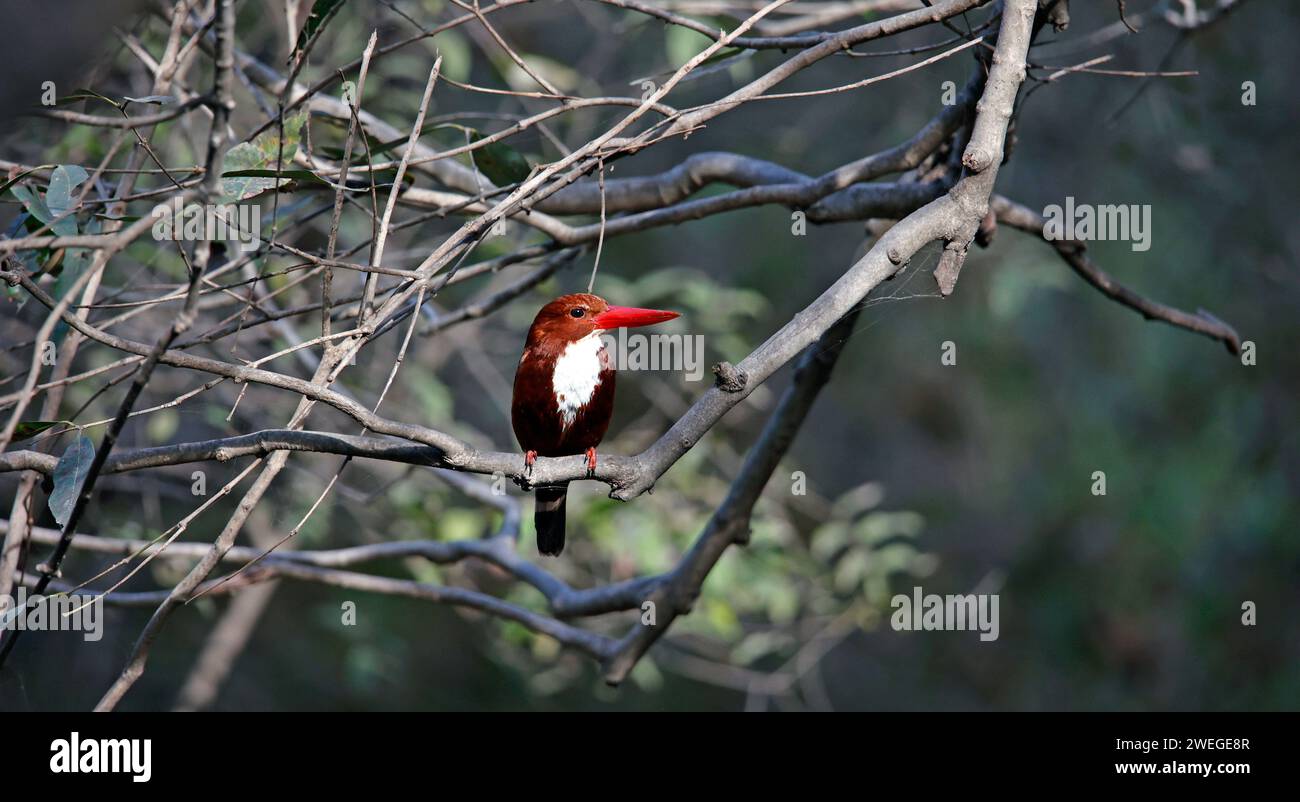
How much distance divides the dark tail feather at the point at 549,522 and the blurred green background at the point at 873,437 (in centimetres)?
63

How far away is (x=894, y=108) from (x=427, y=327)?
4730 millimetres

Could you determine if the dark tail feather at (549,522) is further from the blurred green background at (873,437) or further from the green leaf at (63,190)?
the green leaf at (63,190)

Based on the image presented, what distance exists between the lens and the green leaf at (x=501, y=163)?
240 cm

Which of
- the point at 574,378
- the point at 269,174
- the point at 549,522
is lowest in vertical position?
the point at 549,522

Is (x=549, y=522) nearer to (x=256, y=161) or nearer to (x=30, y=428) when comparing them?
(x=256, y=161)

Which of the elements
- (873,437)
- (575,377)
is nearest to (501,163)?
(575,377)

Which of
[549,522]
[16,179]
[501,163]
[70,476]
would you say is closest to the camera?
[70,476]

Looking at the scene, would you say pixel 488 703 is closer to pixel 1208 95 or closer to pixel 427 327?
pixel 427 327

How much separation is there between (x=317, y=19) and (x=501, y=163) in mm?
542

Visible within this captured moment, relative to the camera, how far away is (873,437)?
7848 millimetres

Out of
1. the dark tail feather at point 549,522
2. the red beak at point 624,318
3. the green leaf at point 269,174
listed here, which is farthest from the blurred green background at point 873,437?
the green leaf at point 269,174

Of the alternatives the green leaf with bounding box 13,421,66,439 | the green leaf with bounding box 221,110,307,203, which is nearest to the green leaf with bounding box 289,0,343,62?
the green leaf with bounding box 221,110,307,203
